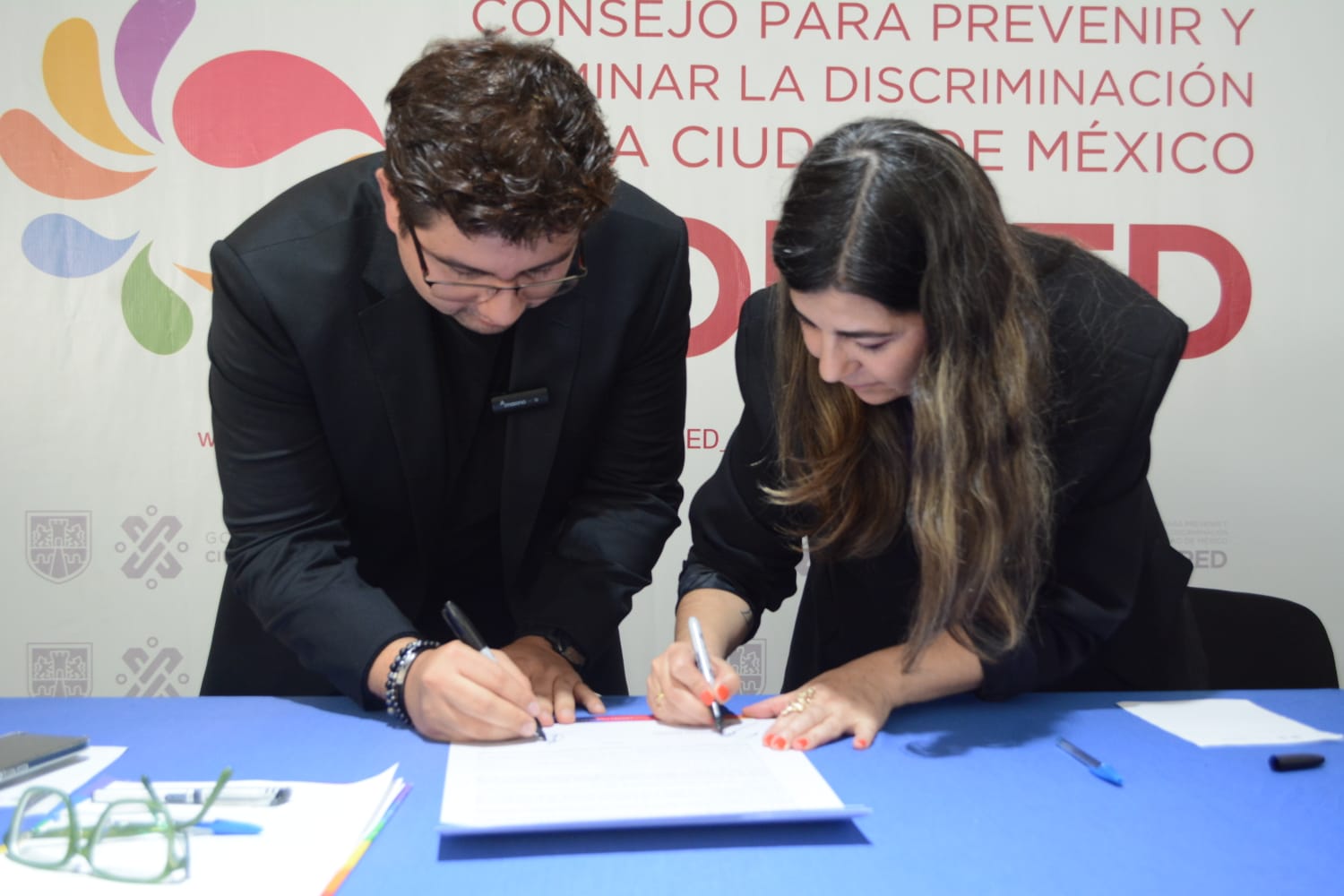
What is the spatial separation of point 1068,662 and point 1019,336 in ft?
1.42

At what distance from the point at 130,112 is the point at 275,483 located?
1.62m

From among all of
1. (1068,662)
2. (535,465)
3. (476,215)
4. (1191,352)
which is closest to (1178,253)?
(1191,352)

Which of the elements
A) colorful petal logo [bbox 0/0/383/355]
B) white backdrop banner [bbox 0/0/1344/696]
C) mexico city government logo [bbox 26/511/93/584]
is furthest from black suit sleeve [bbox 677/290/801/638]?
mexico city government logo [bbox 26/511/93/584]

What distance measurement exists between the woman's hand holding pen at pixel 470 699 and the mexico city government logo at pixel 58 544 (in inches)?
68.9

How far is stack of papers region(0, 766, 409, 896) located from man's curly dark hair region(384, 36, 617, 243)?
1.98 feet

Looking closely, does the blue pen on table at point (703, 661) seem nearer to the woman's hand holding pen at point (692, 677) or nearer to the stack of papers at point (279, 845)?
the woman's hand holding pen at point (692, 677)

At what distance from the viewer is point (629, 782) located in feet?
3.57

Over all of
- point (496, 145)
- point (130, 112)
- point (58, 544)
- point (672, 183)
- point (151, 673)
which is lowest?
point (151, 673)

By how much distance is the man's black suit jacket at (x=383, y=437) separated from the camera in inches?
56.7

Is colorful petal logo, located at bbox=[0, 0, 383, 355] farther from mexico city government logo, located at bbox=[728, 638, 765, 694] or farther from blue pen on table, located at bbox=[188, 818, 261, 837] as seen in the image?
blue pen on table, located at bbox=[188, 818, 261, 837]

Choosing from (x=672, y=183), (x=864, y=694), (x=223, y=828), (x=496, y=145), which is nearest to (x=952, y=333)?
(x=864, y=694)

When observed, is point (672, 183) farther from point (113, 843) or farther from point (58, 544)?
point (113, 843)

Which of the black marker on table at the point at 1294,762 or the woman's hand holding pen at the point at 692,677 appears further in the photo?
the woman's hand holding pen at the point at 692,677

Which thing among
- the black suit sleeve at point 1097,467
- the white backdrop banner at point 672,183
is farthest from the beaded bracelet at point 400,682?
the white backdrop banner at point 672,183
